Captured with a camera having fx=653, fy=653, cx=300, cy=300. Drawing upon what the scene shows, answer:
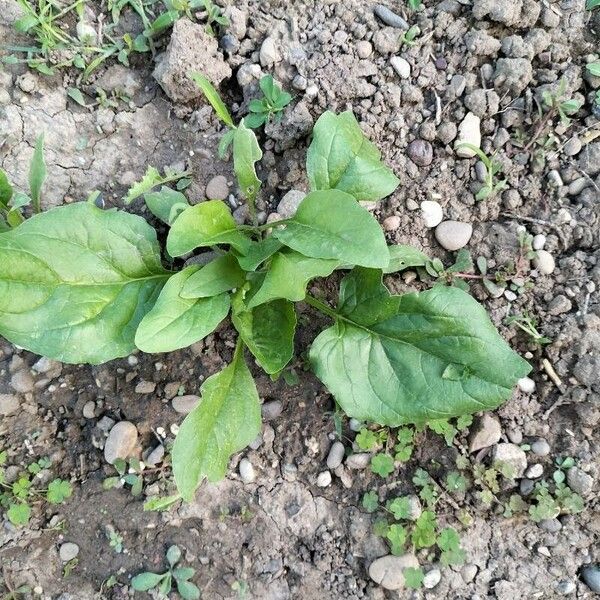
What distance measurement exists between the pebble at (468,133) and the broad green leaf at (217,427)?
1.24 m

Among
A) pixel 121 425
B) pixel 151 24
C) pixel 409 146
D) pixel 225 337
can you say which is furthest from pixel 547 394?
pixel 151 24

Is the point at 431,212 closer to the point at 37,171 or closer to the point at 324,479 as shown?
the point at 324,479

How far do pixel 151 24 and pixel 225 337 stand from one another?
4.43ft

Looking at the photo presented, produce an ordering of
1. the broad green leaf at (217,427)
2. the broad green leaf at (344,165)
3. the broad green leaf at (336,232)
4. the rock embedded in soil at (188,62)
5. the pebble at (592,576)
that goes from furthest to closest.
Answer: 1. the rock embedded in soil at (188,62)
2. the pebble at (592,576)
3. the broad green leaf at (344,165)
4. the broad green leaf at (217,427)
5. the broad green leaf at (336,232)

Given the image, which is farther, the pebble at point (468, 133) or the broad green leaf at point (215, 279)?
the pebble at point (468, 133)

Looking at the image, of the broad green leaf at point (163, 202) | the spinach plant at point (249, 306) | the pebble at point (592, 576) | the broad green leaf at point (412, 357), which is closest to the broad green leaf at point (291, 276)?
the spinach plant at point (249, 306)

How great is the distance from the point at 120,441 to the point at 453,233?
5.26 feet

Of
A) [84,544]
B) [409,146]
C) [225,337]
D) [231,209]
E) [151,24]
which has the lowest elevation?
[84,544]

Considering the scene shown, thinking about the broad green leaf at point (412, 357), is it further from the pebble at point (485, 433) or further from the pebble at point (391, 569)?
the pebble at point (391, 569)

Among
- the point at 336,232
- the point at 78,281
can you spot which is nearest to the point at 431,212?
the point at 336,232

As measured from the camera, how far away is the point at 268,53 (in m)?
2.68

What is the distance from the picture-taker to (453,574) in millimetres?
2559

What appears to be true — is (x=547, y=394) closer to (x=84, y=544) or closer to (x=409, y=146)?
(x=409, y=146)

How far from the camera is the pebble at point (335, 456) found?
2.67 meters
